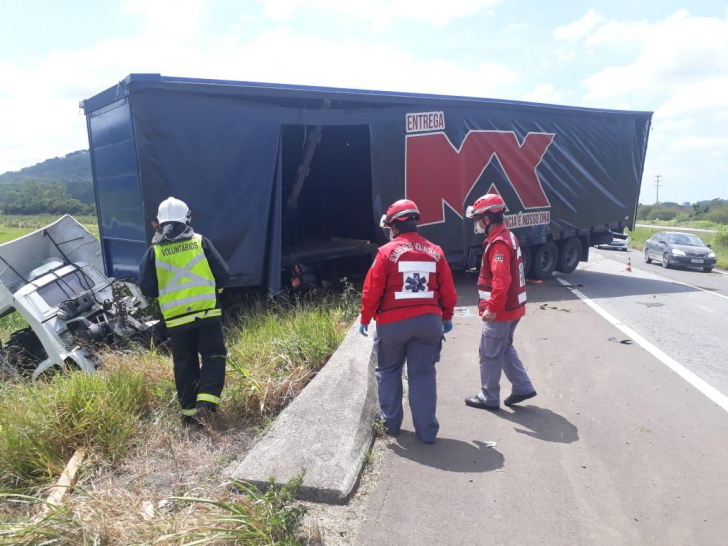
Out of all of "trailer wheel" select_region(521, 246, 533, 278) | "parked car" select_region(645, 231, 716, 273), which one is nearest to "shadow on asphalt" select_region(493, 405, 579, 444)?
"trailer wheel" select_region(521, 246, 533, 278)

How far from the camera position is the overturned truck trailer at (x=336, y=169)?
7.05 meters

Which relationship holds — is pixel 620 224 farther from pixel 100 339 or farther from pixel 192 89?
pixel 100 339

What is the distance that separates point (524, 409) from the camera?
4.91 metres

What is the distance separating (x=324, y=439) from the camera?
371cm

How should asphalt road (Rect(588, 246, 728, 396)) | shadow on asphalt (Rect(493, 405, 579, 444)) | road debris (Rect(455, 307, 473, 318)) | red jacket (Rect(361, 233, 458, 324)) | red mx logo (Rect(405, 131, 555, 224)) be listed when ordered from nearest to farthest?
red jacket (Rect(361, 233, 458, 324)), shadow on asphalt (Rect(493, 405, 579, 444)), asphalt road (Rect(588, 246, 728, 396)), road debris (Rect(455, 307, 473, 318)), red mx logo (Rect(405, 131, 555, 224))

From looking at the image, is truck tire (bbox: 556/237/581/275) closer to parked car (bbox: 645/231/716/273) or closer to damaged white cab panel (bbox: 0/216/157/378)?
parked car (bbox: 645/231/716/273)

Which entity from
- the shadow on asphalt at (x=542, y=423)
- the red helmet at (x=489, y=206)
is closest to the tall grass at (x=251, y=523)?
the shadow on asphalt at (x=542, y=423)

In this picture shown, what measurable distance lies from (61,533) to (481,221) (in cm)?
363

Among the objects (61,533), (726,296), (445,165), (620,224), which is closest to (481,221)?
(61,533)

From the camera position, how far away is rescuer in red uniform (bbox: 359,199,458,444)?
399 centimetres

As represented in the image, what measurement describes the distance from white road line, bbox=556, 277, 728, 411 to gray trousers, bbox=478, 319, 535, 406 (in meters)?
1.84

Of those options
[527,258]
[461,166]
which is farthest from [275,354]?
[527,258]

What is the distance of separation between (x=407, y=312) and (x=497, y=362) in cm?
120

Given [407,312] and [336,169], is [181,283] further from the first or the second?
[336,169]
